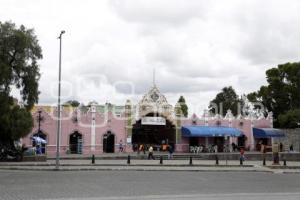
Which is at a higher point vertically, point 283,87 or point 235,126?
point 283,87

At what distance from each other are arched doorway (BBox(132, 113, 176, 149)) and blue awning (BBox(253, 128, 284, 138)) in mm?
11229

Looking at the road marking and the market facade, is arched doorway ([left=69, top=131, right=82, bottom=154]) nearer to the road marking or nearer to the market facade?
the market facade

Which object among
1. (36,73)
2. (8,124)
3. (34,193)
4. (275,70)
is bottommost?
(34,193)

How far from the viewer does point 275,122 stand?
76.4 m

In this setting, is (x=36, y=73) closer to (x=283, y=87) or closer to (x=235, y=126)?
(x=235, y=126)

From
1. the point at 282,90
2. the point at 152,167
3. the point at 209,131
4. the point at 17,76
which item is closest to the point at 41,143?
the point at 17,76

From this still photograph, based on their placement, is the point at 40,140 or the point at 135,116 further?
the point at 135,116

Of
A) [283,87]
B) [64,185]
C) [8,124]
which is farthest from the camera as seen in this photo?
[283,87]

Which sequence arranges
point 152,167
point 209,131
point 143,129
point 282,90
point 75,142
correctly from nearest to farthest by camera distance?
1. point 152,167
2. point 75,142
3. point 209,131
4. point 143,129
5. point 282,90

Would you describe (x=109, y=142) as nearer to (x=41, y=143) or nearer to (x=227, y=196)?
(x=41, y=143)

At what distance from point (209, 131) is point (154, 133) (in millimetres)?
7109

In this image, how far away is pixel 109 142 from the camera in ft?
193

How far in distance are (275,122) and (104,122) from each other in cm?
3036

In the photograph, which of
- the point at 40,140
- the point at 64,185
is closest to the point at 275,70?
the point at 40,140
